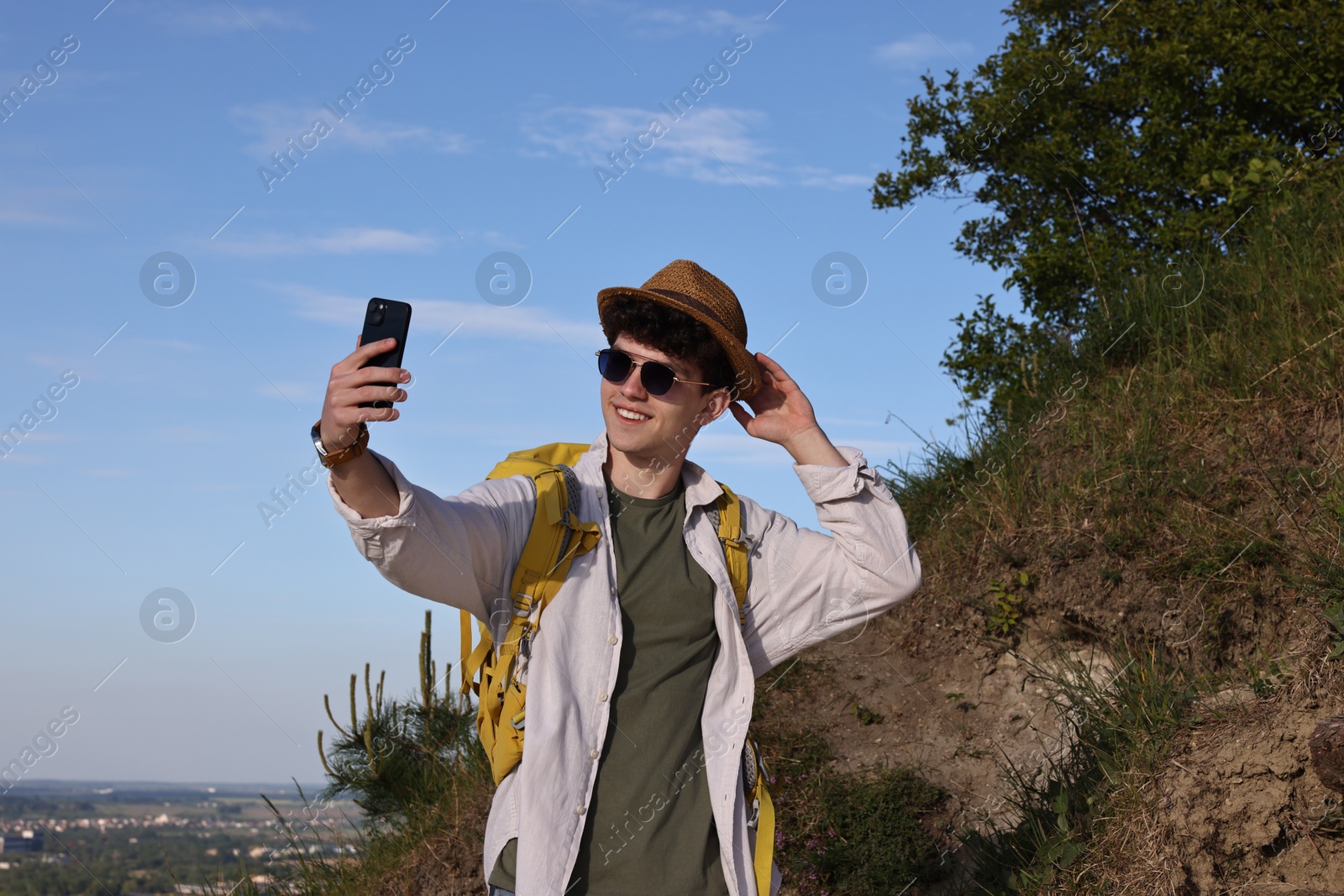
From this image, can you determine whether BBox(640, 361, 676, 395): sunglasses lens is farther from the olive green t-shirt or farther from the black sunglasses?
the olive green t-shirt

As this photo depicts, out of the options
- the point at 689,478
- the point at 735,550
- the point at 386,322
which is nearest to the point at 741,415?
the point at 689,478

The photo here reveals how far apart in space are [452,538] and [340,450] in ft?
1.34

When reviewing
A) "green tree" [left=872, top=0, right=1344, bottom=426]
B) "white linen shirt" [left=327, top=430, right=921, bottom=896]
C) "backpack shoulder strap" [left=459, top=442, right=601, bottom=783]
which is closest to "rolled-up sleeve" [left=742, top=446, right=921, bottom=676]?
"white linen shirt" [left=327, top=430, right=921, bottom=896]

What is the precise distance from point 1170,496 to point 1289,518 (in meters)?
0.60

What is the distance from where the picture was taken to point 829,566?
123 inches

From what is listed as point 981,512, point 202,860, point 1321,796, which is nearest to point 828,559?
point 1321,796

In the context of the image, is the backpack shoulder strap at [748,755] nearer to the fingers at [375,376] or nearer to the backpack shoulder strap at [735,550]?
the backpack shoulder strap at [735,550]

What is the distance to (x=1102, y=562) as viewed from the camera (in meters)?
5.54

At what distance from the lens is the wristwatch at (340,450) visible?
7.23ft

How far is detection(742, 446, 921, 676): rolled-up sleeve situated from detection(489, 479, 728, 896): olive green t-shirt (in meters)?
0.25

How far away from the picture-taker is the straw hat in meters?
3.06

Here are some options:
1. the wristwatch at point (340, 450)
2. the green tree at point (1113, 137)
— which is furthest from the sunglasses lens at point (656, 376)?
the green tree at point (1113, 137)

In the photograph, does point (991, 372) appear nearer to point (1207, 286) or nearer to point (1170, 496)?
point (1207, 286)

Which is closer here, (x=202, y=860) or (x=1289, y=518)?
(x=1289, y=518)
